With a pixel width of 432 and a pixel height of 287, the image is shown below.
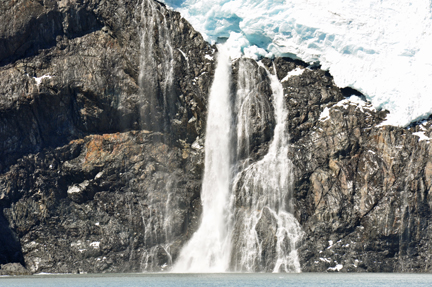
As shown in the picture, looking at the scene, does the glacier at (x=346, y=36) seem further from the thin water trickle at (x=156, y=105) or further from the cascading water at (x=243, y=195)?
the thin water trickle at (x=156, y=105)

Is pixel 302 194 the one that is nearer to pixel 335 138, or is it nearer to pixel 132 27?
pixel 335 138

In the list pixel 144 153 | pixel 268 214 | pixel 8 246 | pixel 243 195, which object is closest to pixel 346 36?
pixel 243 195

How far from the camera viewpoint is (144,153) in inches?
1721

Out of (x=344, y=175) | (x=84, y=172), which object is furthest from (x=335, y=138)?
(x=84, y=172)

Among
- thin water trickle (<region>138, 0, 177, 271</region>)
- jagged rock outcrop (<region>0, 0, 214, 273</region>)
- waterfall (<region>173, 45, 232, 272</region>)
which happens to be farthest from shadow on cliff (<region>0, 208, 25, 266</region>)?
waterfall (<region>173, 45, 232, 272</region>)

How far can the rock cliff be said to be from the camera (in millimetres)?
41031

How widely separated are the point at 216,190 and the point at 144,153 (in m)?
6.54

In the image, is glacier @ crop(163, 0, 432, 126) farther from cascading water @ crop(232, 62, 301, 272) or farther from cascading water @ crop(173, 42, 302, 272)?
cascading water @ crop(232, 62, 301, 272)

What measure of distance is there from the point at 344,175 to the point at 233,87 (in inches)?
457

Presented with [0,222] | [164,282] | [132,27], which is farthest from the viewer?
[132,27]

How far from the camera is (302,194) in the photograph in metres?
42.5

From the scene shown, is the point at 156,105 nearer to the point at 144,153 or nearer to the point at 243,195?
the point at 144,153

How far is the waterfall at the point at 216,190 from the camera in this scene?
42.0m

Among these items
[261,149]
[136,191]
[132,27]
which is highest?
[132,27]
